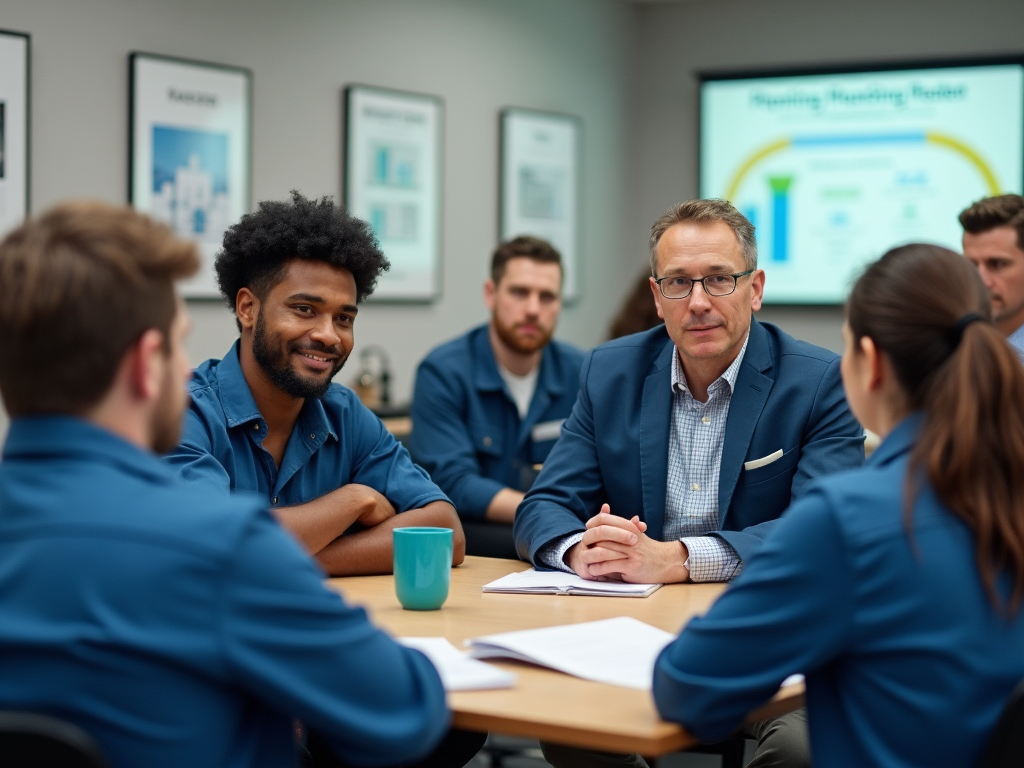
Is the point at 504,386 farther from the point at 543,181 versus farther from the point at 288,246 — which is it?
the point at 543,181

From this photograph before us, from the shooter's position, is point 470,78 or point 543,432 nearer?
point 543,432

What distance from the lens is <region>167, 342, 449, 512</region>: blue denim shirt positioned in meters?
2.35

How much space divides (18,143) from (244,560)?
320 centimetres

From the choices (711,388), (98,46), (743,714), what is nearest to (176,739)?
(743,714)

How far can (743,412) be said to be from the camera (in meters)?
2.45

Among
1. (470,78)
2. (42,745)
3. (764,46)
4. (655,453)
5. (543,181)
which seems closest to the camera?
(42,745)

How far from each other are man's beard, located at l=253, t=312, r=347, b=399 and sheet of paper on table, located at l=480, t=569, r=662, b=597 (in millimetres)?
557

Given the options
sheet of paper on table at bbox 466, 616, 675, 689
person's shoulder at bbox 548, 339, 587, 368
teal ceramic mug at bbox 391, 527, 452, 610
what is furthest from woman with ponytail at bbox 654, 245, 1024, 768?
person's shoulder at bbox 548, 339, 587, 368

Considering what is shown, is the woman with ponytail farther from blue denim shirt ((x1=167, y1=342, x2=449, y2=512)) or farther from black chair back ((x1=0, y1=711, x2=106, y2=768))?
blue denim shirt ((x1=167, y1=342, x2=449, y2=512))

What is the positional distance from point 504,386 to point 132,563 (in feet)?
9.24

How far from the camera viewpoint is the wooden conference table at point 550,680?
1.41m

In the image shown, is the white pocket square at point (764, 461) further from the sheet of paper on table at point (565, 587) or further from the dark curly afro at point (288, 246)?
the dark curly afro at point (288, 246)

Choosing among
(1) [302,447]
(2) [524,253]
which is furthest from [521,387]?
(1) [302,447]

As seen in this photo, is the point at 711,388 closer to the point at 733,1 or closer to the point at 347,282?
the point at 347,282
